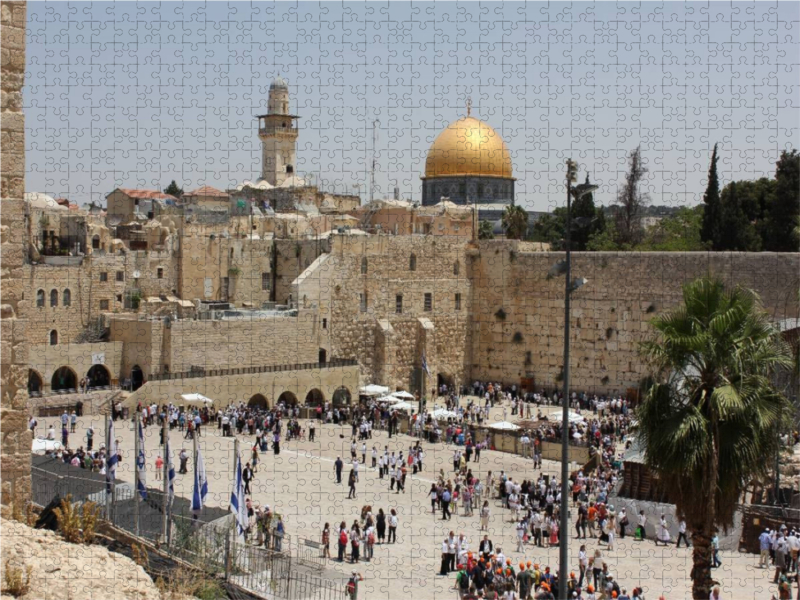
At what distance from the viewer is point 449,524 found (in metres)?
19.2

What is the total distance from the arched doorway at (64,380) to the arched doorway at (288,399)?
5070 millimetres

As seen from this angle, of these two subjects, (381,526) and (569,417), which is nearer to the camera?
(381,526)

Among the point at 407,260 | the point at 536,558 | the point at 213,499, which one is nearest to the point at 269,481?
the point at 213,499

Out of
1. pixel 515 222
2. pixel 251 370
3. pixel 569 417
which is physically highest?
pixel 515 222

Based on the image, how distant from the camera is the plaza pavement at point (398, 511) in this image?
15.4 meters

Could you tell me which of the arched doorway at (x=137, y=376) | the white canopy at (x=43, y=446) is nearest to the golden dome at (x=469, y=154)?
the arched doorway at (x=137, y=376)

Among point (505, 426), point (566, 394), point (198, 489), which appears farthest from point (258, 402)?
point (566, 394)

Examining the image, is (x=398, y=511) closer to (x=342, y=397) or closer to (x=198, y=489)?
(x=198, y=489)

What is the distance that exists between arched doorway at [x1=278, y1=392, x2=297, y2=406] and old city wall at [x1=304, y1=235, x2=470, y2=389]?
2.68 m

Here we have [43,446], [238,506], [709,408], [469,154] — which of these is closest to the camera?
[709,408]

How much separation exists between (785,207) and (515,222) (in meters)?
10.9

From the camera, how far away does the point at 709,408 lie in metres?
9.55

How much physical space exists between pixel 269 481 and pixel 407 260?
14.1m

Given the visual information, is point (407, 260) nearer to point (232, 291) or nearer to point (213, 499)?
point (232, 291)
